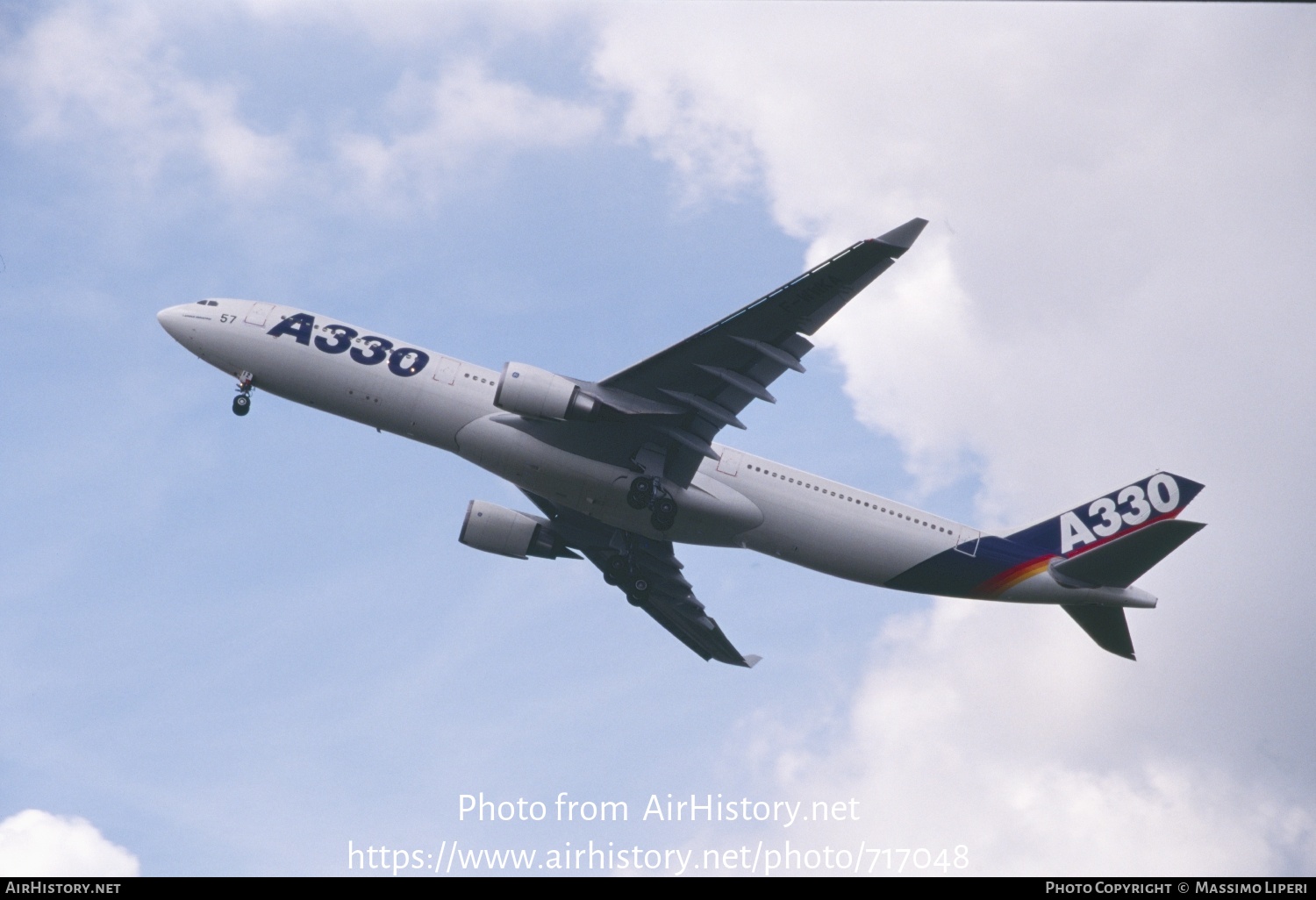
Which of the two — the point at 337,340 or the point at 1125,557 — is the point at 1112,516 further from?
the point at 337,340

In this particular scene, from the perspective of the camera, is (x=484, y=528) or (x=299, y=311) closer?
(x=299, y=311)

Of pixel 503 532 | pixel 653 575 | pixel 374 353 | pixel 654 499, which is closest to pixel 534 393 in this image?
pixel 654 499

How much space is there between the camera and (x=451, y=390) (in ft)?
115

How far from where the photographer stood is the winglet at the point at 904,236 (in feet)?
93.9

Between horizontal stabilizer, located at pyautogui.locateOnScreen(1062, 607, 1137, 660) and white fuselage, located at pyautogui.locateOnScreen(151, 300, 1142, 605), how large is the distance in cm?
91

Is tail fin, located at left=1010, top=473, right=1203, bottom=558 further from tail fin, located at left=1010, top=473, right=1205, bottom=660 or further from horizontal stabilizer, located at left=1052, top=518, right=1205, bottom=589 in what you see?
horizontal stabilizer, located at left=1052, top=518, right=1205, bottom=589

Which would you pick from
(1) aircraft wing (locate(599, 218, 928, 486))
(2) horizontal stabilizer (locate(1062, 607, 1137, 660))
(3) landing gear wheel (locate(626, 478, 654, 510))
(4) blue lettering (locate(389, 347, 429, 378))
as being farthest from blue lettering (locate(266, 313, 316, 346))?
(2) horizontal stabilizer (locate(1062, 607, 1137, 660))

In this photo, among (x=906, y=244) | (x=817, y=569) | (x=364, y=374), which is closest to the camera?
(x=906, y=244)

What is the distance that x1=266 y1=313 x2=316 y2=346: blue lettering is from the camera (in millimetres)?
35781

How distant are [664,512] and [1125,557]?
49.5 ft

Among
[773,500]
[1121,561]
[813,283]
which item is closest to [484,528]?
[773,500]

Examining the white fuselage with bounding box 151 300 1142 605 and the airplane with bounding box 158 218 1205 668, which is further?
the white fuselage with bounding box 151 300 1142 605
